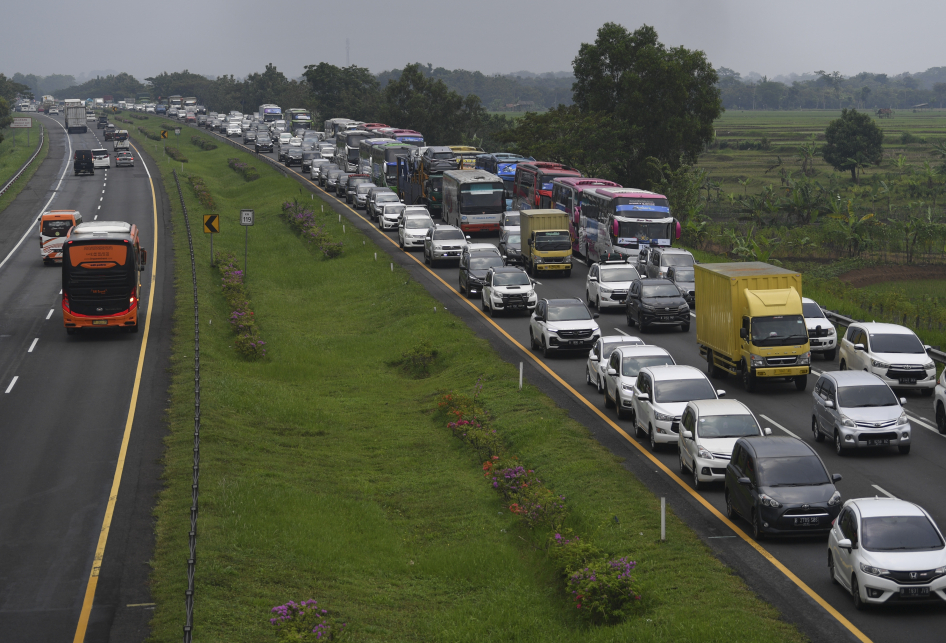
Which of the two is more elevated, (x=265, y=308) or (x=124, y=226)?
(x=124, y=226)

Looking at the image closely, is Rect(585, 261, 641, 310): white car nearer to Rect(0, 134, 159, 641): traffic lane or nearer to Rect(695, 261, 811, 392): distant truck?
Rect(695, 261, 811, 392): distant truck

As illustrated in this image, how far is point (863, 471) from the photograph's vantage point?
74.7 ft

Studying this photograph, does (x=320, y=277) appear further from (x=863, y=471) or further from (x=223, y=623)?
(x=223, y=623)

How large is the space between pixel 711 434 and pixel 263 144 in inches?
4514

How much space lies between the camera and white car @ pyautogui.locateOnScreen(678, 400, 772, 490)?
21547 mm

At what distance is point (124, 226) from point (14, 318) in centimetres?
546

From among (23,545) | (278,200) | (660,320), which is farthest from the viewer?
(278,200)

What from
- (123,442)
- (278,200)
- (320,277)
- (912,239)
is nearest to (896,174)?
(912,239)

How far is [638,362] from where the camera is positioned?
1098 inches

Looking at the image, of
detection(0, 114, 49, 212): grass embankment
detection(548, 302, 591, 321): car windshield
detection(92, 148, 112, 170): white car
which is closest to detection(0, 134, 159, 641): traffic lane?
detection(548, 302, 591, 321): car windshield

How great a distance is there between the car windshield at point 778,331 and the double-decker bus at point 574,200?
80.8 ft

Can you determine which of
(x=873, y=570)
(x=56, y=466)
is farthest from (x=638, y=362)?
(x=56, y=466)

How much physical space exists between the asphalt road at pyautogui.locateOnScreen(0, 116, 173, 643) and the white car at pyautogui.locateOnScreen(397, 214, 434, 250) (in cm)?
1514

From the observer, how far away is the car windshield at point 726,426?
21938 millimetres
